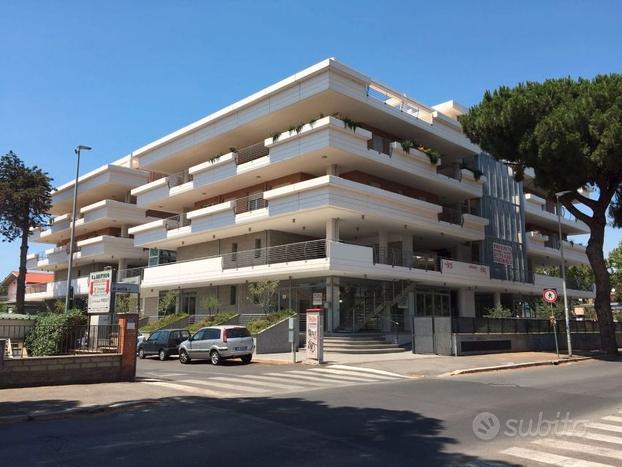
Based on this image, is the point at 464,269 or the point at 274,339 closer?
the point at 274,339

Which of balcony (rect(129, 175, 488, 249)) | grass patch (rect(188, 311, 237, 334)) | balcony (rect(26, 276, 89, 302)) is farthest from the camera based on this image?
balcony (rect(26, 276, 89, 302))

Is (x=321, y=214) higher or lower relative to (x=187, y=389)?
higher

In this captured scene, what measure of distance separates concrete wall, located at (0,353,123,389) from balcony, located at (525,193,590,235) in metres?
39.5

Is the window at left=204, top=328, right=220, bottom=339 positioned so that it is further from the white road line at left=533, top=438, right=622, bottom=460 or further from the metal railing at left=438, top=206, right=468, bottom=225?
the metal railing at left=438, top=206, right=468, bottom=225

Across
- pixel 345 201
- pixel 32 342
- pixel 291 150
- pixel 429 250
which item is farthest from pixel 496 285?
pixel 32 342

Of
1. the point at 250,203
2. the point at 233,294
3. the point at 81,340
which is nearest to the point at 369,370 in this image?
the point at 81,340

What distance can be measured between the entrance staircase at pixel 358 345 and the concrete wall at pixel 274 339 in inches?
87.8

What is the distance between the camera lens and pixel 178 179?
4072 centimetres

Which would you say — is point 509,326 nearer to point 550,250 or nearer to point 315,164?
point 315,164

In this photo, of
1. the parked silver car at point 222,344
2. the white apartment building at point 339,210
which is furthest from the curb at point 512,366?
the white apartment building at point 339,210

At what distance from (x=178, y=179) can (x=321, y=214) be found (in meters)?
15.4

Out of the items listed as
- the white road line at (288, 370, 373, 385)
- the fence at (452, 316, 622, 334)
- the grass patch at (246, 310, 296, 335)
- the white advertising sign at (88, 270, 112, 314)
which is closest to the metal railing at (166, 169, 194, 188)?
the grass patch at (246, 310, 296, 335)

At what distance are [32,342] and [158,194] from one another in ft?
82.0

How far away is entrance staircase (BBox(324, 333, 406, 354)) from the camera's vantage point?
2659 centimetres
